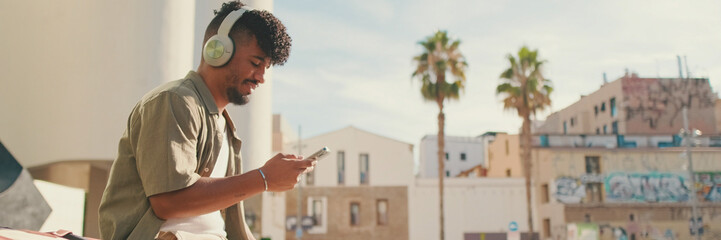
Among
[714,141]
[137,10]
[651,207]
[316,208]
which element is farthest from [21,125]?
[714,141]

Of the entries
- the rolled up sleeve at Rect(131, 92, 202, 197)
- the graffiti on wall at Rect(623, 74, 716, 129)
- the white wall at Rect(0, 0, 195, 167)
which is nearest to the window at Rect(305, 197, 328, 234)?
the graffiti on wall at Rect(623, 74, 716, 129)

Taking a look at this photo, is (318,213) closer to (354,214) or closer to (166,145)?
(354,214)

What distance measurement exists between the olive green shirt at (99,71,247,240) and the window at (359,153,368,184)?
41.8 meters

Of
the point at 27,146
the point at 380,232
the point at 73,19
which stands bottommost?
the point at 380,232

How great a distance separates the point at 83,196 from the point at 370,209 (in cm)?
2891

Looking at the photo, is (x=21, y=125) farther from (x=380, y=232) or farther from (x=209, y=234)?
(x=380, y=232)

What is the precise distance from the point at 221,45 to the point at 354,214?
134 feet

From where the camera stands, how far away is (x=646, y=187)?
1608 inches

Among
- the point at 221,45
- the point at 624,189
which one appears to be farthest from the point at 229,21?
the point at 624,189

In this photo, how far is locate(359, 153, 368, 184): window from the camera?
4359 centimetres

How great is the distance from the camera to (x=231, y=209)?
2197 mm

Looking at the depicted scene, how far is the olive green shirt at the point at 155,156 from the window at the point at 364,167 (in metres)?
41.8

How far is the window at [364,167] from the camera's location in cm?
4359

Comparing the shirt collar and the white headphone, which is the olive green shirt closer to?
the shirt collar
